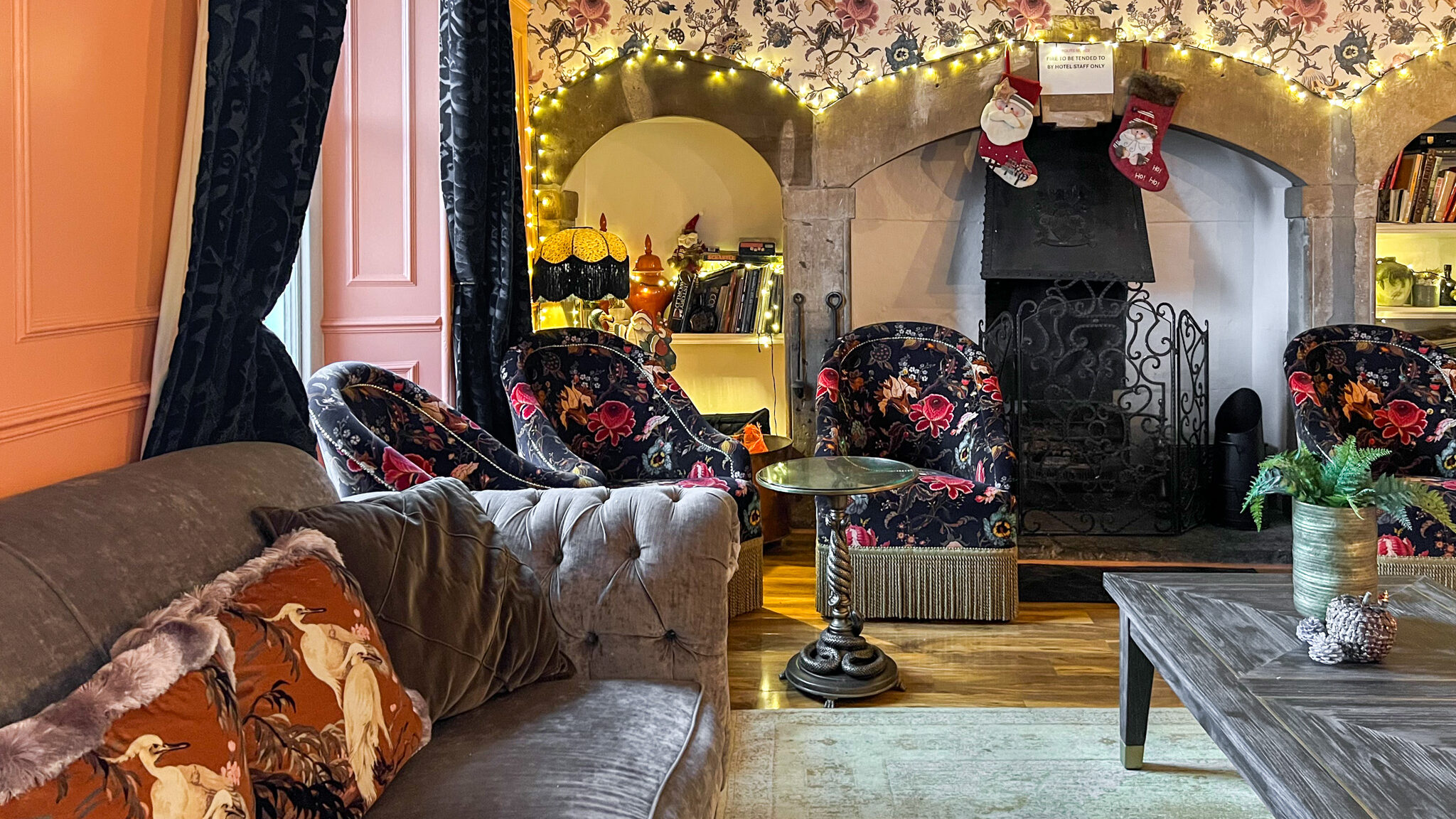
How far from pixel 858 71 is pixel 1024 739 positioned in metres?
2.82

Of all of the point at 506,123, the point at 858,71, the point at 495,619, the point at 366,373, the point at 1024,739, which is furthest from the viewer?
the point at 858,71

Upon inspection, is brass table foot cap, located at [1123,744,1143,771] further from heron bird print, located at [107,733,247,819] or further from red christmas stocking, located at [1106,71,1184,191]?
red christmas stocking, located at [1106,71,1184,191]

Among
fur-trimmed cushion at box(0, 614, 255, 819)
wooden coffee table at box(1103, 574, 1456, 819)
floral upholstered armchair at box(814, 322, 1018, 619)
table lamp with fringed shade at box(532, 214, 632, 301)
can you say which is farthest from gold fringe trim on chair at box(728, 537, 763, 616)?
fur-trimmed cushion at box(0, 614, 255, 819)

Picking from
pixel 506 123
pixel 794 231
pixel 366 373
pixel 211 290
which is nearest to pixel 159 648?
pixel 211 290

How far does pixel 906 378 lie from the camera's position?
379 cm

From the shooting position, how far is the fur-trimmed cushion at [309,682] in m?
1.23

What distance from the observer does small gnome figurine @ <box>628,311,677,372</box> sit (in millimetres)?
4223

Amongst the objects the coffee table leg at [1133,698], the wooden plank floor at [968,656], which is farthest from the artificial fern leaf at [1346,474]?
the wooden plank floor at [968,656]

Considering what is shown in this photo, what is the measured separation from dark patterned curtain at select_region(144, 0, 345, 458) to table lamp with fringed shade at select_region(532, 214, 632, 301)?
1734 mm

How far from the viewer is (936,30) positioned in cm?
439

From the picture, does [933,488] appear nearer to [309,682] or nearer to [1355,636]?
[1355,636]

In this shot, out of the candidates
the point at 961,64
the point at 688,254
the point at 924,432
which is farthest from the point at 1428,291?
the point at 688,254

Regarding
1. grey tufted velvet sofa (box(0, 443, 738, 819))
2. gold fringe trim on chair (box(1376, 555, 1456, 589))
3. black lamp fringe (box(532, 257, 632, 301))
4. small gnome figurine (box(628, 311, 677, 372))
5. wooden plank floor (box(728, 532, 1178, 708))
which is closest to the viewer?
grey tufted velvet sofa (box(0, 443, 738, 819))

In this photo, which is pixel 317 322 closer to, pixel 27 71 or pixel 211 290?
pixel 211 290
